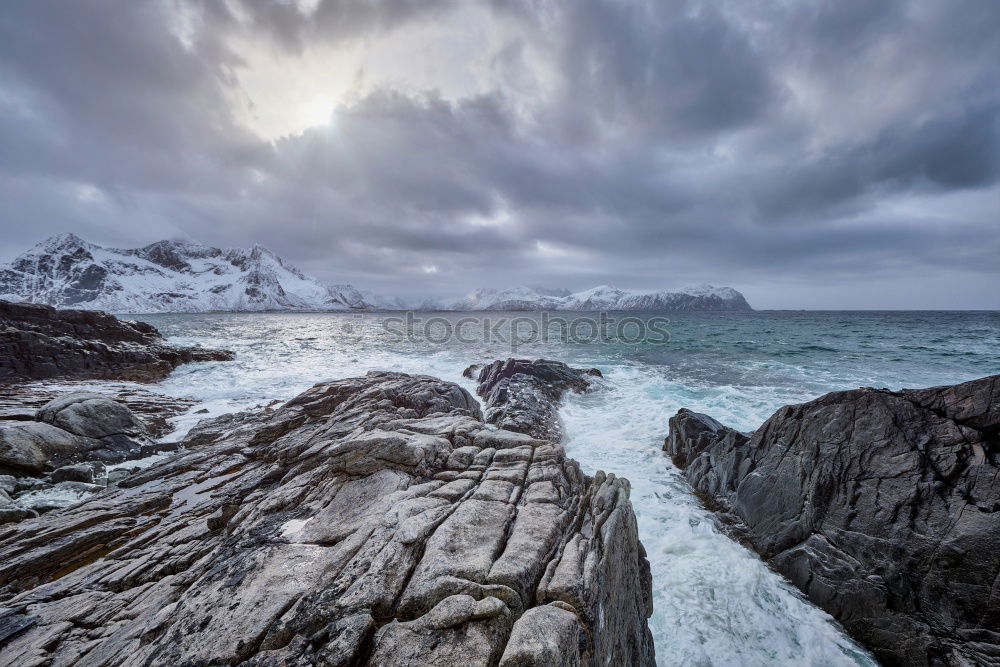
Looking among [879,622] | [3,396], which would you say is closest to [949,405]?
[879,622]

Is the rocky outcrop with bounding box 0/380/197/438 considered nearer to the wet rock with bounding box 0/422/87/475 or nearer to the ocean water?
the ocean water

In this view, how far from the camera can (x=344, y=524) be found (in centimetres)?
640

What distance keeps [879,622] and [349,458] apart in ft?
36.7

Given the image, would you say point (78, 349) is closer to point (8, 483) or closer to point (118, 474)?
point (8, 483)

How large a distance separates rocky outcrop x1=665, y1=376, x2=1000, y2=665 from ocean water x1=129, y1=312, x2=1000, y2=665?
2.48 feet

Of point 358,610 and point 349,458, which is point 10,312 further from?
point 358,610

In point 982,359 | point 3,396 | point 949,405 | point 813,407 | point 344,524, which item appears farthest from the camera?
point 982,359

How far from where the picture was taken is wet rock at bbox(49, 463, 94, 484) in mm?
11000

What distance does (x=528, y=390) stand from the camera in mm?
20484

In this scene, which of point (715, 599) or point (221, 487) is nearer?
point (715, 599)

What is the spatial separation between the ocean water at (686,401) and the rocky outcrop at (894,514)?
29.8 inches

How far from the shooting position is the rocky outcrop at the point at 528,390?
16328 mm
